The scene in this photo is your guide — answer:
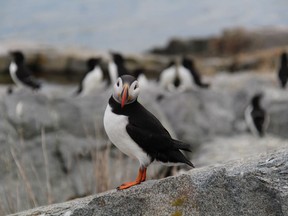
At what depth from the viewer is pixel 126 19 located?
49.4m

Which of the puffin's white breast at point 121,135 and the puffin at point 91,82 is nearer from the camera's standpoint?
the puffin's white breast at point 121,135

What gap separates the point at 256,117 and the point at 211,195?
25.8 ft

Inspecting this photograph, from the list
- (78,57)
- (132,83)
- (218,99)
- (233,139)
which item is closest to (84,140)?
(233,139)

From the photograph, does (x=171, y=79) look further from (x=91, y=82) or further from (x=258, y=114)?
(x=258, y=114)

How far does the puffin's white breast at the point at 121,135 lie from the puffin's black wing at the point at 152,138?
3 cm

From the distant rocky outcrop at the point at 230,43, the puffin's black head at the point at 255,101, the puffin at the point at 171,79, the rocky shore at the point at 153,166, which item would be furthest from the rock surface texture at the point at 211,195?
the distant rocky outcrop at the point at 230,43

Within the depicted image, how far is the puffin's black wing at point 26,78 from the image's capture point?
36.6ft

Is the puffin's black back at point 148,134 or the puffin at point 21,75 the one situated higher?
the puffin's black back at point 148,134

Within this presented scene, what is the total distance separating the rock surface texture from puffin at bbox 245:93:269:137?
738 cm

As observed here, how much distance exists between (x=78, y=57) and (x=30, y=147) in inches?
650

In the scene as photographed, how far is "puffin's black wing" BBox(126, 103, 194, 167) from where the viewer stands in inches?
142

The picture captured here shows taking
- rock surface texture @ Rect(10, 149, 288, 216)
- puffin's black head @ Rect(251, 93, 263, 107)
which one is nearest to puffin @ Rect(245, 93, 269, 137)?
puffin's black head @ Rect(251, 93, 263, 107)

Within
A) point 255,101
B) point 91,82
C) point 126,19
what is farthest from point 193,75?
point 126,19

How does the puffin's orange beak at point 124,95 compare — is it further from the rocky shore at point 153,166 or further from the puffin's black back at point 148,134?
the rocky shore at point 153,166
